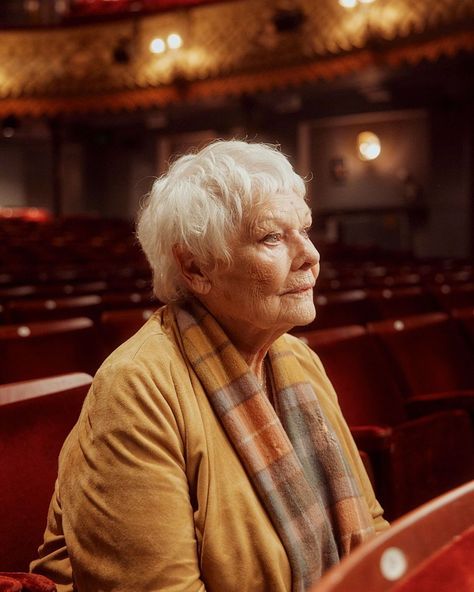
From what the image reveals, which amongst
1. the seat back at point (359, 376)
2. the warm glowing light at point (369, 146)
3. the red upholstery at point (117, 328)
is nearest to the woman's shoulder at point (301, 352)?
the seat back at point (359, 376)

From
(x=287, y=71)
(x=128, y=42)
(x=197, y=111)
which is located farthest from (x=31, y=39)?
(x=287, y=71)

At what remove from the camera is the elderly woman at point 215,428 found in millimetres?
854

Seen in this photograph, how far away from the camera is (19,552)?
1.07 metres

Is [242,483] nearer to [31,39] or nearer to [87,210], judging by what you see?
[31,39]

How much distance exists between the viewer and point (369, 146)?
10758mm

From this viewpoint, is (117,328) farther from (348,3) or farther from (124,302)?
(348,3)

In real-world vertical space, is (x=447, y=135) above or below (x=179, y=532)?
above

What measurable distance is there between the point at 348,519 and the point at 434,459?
0.78 metres

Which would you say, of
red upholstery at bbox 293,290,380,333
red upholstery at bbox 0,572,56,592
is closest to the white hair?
red upholstery at bbox 0,572,56,592

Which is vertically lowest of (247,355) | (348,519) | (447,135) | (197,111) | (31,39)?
(348,519)

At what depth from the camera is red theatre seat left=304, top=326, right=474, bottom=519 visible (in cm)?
151

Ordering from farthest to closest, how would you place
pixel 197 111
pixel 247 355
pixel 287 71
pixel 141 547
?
pixel 197 111, pixel 287 71, pixel 247 355, pixel 141 547

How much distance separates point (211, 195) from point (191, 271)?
0.37 ft

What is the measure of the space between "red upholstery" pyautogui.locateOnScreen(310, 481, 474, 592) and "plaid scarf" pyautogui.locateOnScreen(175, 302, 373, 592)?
0.43 m
